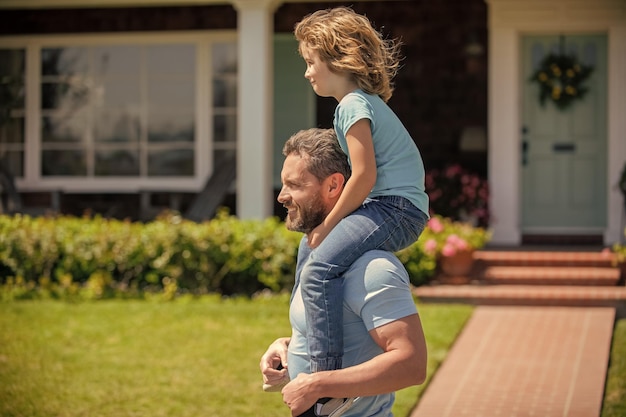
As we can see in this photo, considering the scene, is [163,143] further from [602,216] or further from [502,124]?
[602,216]

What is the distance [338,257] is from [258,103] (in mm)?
8459

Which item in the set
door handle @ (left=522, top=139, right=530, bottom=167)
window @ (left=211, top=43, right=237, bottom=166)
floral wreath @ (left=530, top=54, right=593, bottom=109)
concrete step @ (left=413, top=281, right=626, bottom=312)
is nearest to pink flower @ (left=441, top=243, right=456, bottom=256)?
concrete step @ (left=413, top=281, right=626, bottom=312)

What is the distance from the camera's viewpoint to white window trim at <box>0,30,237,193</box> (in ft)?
42.8

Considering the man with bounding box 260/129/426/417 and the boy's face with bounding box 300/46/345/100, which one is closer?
the man with bounding box 260/129/426/417

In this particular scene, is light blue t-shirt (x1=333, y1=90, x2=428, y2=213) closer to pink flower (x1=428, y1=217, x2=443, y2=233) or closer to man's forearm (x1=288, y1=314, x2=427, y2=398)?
man's forearm (x1=288, y1=314, x2=427, y2=398)

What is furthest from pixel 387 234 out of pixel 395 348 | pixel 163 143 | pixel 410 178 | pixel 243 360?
pixel 163 143

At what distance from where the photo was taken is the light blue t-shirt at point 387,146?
7.79 ft

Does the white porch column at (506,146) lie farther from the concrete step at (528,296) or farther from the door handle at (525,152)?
the concrete step at (528,296)

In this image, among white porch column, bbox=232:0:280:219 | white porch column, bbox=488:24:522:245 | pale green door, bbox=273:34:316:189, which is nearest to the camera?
white porch column, bbox=232:0:280:219

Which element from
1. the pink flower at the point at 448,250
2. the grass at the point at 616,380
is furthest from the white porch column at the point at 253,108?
the grass at the point at 616,380

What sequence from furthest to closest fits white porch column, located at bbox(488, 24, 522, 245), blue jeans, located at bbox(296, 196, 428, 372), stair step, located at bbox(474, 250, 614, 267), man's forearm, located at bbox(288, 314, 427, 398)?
white porch column, located at bbox(488, 24, 522, 245), stair step, located at bbox(474, 250, 614, 267), blue jeans, located at bbox(296, 196, 428, 372), man's forearm, located at bbox(288, 314, 427, 398)

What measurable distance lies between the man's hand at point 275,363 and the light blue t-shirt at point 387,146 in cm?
44

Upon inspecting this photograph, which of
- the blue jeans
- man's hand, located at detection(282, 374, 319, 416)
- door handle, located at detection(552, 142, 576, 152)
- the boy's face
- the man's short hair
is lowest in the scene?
man's hand, located at detection(282, 374, 319, 416)

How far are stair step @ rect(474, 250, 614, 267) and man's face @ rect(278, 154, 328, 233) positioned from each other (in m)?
8.04
